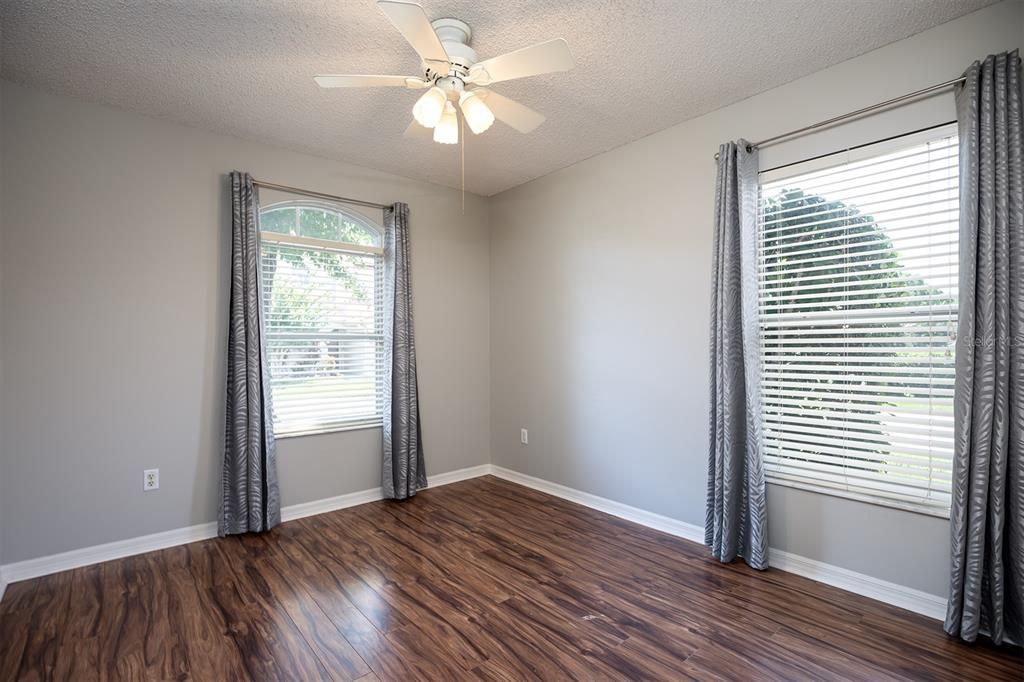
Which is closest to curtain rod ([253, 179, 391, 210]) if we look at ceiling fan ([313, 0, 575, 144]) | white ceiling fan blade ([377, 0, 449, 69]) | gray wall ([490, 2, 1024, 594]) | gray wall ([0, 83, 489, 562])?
gray wall ([0, 83, 489, 562])

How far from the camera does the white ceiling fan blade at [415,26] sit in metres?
1.69

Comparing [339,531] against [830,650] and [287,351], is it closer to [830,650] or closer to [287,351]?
[287,351]

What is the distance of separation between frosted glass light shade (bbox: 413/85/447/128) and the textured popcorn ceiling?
35 centimetres

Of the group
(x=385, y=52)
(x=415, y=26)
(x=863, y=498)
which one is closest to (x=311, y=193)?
(x=385, y=52)

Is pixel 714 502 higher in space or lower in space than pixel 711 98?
lower

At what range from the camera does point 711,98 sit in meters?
3.00

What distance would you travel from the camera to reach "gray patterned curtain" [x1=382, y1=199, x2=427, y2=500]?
4133mm

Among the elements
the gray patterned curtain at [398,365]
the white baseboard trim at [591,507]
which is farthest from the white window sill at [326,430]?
the white baseboard trim at [591,507]

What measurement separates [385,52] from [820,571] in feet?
11.5

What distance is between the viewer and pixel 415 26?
1820 millimetres

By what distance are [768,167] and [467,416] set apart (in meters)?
3.18

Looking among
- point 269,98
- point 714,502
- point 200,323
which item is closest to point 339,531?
point 200,323

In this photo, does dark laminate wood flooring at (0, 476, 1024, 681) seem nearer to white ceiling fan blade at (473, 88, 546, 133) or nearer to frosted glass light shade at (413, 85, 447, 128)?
frosted glass light shade at (413, 85, 447, 128)

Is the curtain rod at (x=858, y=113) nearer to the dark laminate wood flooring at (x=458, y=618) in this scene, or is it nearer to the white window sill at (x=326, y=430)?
the dark laminate wood flooring at (x=458, y=618)
